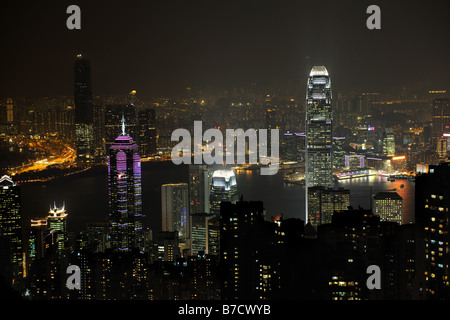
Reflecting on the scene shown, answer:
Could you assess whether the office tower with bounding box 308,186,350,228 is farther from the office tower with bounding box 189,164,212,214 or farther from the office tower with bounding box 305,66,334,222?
the office tower with bounding box 189,164,212,214

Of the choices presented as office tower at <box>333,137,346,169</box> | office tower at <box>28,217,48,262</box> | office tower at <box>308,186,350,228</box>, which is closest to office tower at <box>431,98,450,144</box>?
office tower at <box>308,186,350,228</box>

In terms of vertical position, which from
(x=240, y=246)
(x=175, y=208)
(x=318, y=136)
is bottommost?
(x=175, y=208)

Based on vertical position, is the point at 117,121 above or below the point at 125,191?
above

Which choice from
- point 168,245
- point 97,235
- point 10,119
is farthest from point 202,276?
point 10,119

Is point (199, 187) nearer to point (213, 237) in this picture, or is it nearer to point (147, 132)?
point (147, 132)

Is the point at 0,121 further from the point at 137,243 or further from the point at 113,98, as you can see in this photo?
the point at 137,243

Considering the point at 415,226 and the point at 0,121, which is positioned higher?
the point at 0,121
